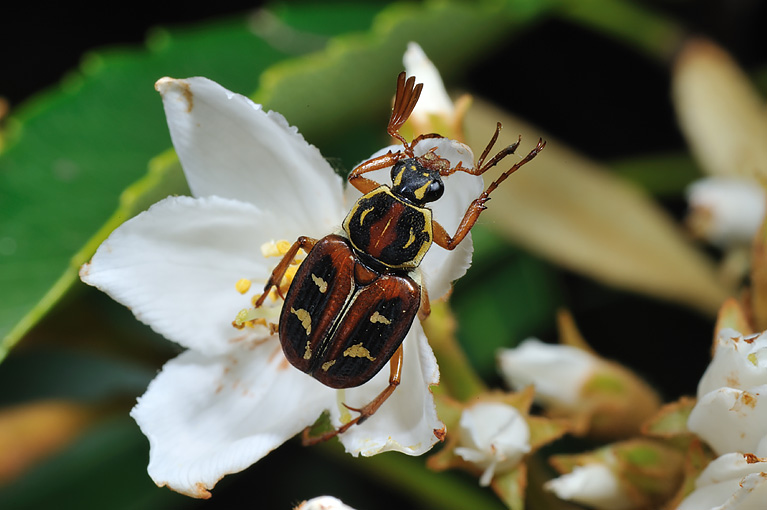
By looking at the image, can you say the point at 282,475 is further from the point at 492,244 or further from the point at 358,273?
the point at 358,273

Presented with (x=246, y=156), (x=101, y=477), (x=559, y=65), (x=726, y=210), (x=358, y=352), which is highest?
(x=559, y=65)

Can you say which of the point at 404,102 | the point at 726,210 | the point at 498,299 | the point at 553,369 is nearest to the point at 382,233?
the point at 404,102

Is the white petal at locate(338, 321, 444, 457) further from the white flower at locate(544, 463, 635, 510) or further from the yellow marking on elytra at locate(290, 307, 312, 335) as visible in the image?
the white flower at locate(544, 463, 635, 510)

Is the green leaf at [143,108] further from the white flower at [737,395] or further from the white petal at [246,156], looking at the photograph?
the white flower at [737,395]

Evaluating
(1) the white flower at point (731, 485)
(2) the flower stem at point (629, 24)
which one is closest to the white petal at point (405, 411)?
(1) the white flower at point (731, 485)

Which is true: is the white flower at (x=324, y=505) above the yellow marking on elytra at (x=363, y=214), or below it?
below

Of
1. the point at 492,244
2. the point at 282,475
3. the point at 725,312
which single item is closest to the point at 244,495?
the point at 282,475

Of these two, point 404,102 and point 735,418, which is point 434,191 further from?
point 735,418
